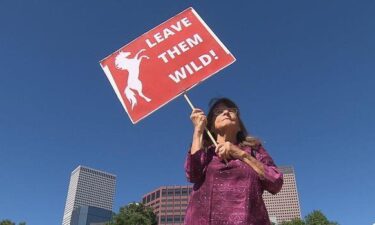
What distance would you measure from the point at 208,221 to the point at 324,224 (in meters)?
40.6

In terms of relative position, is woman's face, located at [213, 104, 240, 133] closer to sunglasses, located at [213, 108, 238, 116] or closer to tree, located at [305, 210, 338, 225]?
sunglasses, located at [213, 108, 238, 116]

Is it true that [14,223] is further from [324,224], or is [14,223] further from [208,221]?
[208,221]

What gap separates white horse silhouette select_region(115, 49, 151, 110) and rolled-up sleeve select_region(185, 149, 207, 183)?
55.8 inches

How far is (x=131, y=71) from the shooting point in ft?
15.7

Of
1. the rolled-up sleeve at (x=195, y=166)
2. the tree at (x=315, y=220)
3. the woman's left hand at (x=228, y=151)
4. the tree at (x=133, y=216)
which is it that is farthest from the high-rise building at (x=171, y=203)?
the woman's left hand at (x=228, y=151)

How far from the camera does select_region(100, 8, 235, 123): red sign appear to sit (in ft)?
14.9

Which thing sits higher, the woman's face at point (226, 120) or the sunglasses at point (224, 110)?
the sunglasses at point (224, 110)

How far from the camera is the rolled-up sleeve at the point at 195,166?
3.31 meters

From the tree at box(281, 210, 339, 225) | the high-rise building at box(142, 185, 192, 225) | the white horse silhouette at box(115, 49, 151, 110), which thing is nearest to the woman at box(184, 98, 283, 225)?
the white horse silhouette at box(115, 49, 151, 110)

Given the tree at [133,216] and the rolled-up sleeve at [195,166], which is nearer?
the rolled-up sleeve at [195,166]

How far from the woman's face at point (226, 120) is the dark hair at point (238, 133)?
0.19ft

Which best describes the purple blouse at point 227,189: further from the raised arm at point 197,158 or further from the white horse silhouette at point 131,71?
the white horse silhouette at point 131,71

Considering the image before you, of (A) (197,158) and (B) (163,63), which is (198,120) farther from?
(B) (163,63)

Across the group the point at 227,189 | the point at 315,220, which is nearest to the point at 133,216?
the point at 315,220
